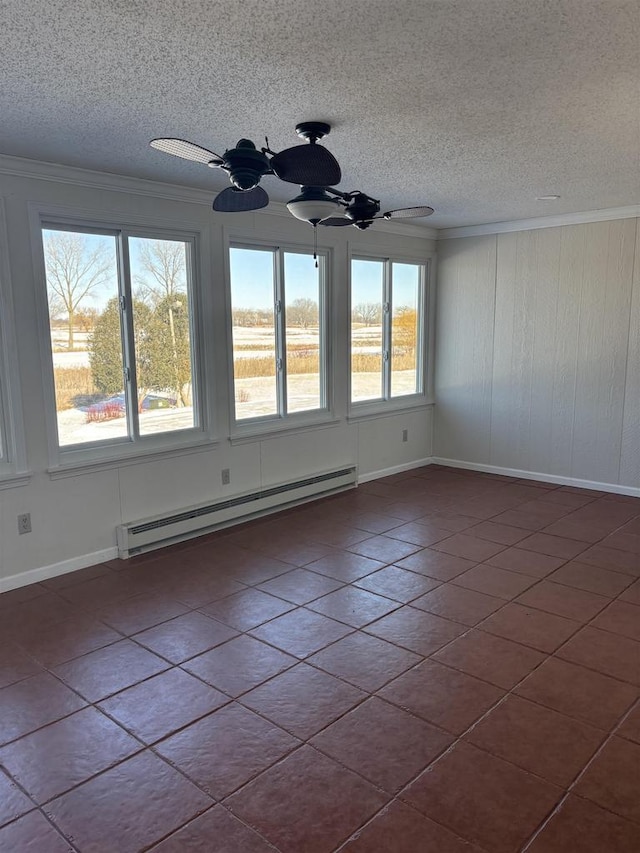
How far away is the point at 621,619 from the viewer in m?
3.32

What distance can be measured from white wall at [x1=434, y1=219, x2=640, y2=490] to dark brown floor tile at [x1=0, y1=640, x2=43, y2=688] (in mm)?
5023

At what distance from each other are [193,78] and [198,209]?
216 centimetres

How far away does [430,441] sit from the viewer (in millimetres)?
7207

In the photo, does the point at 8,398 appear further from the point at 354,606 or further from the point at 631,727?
the point at 631,727

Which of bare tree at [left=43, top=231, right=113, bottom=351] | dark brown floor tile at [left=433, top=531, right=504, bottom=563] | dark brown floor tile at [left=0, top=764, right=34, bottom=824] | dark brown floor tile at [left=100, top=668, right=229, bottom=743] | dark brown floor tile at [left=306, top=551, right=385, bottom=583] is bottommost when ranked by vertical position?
dark brown floor tile at [left=0, top=764, right=34, bottom=824]

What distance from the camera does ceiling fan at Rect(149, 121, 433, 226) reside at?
8.32ft

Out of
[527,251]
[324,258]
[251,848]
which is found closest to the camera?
[251,848]

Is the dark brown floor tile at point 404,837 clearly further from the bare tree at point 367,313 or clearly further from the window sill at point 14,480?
the bare tree at point 367,313

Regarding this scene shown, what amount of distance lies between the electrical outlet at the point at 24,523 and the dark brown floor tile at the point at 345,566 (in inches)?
71.2

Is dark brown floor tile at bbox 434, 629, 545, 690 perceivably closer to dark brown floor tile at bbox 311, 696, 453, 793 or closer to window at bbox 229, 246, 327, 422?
dark brown floor tile at bbox 311, 696, 453, 793

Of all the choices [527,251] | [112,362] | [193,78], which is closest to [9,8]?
[193,78]

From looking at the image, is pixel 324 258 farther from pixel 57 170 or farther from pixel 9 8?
pixel 9 8

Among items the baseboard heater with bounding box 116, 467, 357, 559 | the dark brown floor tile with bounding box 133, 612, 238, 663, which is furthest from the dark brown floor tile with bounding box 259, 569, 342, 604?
the baseboard heater with bounding box 116, 467, 357, 559

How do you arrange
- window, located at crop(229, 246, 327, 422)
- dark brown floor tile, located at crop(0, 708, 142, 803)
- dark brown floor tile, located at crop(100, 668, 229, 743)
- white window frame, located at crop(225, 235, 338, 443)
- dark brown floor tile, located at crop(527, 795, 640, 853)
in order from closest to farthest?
dark brown floor tile, located at crop(527, 795, 640, 853) → dark brown floor tile, located at crop(0, 708, 142, 803) → dark brown floor tile, located at crop(100, 668, 229, 743) → white window frame, located at crop(225, 235, 338, 443) → window, located at crop(229, 246, 327, 422)
